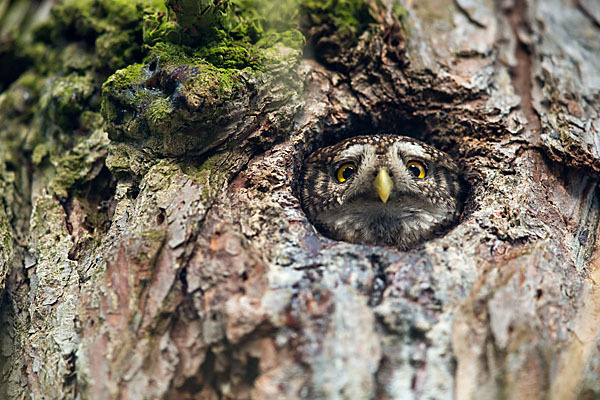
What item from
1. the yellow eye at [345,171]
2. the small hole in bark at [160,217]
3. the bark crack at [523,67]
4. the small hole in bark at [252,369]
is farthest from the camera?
the yellow eye at [345,171]

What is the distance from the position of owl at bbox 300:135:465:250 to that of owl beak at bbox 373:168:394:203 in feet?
0.78

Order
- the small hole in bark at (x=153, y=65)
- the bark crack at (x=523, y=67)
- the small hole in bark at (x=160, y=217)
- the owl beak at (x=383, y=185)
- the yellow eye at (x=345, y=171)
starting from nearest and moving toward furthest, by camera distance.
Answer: the small hole in bark at (x=160, y=217) < the small hole in bark at (x=153, y=65) < the owl beak at (x=383, y=185) < the bark crack at (x=523, y=67) < the yellow eye at (x=345, y=171)

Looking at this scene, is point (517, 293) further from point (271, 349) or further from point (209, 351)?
point (209, 351)

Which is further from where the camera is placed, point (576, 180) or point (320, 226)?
point (320, 226)

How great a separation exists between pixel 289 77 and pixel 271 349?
69.3 inches

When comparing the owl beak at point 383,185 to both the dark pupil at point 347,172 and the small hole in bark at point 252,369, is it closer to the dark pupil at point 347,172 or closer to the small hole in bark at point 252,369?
the dark pupil at point 347,172

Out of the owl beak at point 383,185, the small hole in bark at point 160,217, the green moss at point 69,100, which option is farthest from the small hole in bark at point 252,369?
the green moss at point 69,100

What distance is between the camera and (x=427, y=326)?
2539 millimetres

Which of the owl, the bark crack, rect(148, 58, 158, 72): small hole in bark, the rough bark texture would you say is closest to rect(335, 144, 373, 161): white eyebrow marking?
the owl

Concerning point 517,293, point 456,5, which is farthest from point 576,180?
point 456,5

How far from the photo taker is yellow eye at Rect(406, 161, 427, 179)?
154 inches

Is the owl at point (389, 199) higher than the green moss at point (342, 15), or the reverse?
the green moss at point (342, 15)

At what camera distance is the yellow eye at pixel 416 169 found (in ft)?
12.8

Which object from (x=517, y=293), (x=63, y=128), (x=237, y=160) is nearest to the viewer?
(x=517, y=293)
